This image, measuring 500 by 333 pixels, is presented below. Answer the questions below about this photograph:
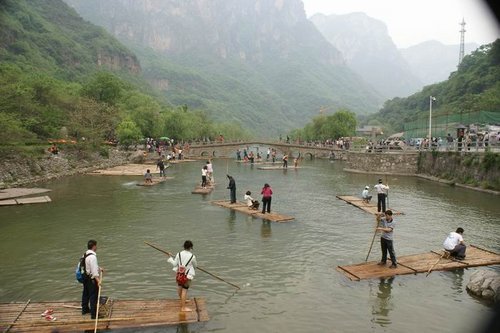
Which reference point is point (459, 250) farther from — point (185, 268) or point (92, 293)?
point (92, 293)

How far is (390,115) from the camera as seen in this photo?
481 feet

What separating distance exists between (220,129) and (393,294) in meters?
121

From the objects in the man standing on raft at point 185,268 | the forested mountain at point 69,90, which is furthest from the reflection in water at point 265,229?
the forested mountain at point 69,90

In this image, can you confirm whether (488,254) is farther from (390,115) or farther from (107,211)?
(390,115)

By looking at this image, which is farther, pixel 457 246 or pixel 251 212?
pixel 251 212

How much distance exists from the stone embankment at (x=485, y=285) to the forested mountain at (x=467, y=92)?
5739 cm

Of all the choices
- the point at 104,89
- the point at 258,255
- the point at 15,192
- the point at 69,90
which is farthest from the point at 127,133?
the point at 258,255

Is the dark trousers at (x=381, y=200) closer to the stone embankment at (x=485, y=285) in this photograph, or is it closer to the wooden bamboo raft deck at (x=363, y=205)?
the wooden bamboo raft deck at (x=363, y=205)

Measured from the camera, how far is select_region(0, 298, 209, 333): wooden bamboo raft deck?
1017cm

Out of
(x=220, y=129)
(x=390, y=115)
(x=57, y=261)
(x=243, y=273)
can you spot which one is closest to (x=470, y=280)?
(x=243, y=273)

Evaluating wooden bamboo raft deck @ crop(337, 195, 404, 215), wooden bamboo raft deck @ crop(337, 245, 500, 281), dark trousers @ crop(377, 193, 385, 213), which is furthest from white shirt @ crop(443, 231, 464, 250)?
wooden bamboo raft deck @ crop(337, 195, 404, 215)

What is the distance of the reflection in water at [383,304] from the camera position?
38.2 feet

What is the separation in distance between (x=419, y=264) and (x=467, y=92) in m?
92.4

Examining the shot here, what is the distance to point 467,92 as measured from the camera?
314ft
